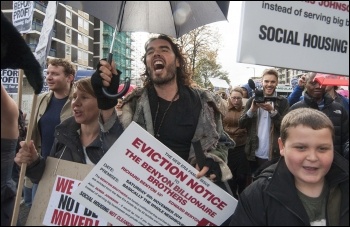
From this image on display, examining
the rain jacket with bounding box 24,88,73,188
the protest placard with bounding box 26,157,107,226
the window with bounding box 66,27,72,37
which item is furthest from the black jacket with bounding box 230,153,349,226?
the window with bounding box 66,27,72,37

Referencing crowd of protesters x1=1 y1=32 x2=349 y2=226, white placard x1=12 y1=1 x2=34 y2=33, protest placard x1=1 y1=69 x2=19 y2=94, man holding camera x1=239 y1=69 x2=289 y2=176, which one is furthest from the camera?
protest placard x1=1 y1=69 x2=19 y2=94

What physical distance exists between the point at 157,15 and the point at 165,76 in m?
0.40

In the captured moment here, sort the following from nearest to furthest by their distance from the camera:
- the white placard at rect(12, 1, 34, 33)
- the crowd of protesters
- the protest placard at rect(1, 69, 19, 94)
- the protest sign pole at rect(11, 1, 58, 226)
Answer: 1. the crowd of protesters
2. the protest sign pole at rect(11, 1, 58, 226)
3. the white placard at rect(12, 1, 34, 33)
4. the protest placard at rect(1, 69, 19, 94)

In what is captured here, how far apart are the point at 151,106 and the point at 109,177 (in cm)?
73

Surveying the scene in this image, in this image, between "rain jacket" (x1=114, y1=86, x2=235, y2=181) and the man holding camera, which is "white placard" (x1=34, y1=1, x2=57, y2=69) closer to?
"rain jacket" (x1=114, y1=86, x2=235, y2=181)

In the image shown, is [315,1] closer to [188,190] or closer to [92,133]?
[188,190]

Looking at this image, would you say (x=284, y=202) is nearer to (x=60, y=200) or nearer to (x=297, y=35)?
(x=297, y=35)

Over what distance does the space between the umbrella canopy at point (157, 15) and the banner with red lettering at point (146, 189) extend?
2.54ft

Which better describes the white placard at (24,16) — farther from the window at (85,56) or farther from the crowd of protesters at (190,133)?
the window at (85,56)

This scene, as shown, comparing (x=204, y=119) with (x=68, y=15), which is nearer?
(x=204, y=119)

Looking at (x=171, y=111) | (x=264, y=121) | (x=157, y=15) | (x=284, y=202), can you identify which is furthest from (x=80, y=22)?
(x=284, y=202)

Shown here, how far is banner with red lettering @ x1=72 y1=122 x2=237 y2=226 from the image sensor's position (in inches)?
74.5

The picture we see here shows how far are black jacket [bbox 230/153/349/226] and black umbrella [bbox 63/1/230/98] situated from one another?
90 centimetres

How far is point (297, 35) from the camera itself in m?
1.65
